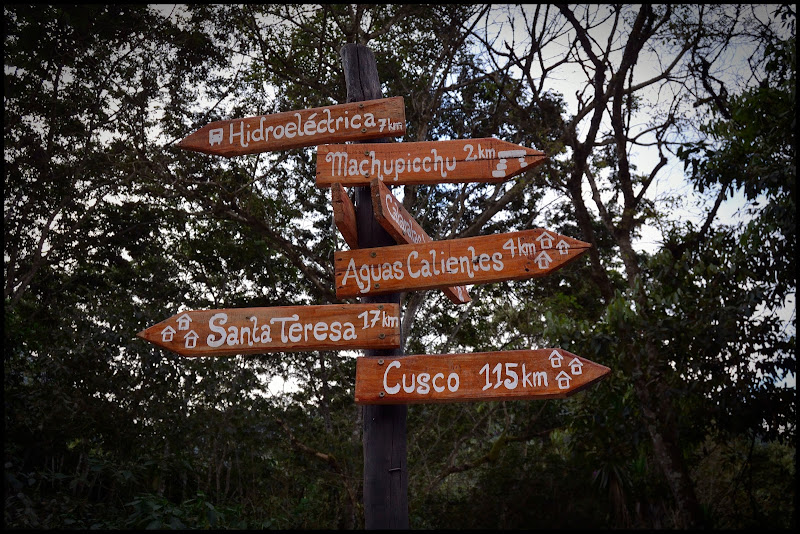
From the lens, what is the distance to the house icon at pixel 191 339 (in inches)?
120

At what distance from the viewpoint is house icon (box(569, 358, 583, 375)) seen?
2826 mm

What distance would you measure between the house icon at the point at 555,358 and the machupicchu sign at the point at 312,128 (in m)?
1.42

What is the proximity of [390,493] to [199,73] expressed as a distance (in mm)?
8307

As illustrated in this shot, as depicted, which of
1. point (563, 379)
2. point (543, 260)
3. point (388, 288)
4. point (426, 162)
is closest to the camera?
point (563, 379)

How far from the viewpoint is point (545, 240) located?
3051 mm

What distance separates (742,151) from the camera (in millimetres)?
5883

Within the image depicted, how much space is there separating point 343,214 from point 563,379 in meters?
1.32

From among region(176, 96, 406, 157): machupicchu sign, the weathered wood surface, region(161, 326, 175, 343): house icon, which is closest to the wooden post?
the weathered wood surface

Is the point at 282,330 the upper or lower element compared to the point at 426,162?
lower

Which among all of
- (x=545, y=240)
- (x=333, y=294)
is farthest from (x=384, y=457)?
(x=333, y=294)

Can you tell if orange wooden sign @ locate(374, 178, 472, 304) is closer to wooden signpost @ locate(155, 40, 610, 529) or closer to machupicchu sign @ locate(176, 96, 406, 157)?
wooden signpost @ locate(155, 40, 610, 529)

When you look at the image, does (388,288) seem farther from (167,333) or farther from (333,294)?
(333,294)

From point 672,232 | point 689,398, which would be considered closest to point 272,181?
point 672,232

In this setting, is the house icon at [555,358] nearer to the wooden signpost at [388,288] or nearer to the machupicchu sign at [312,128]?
the wooden signpost at [388,288]
